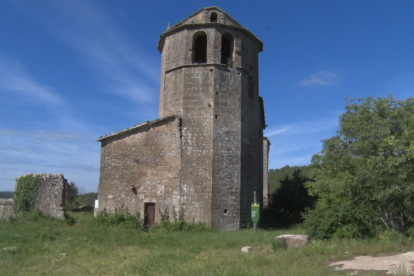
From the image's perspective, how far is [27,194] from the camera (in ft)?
61.0

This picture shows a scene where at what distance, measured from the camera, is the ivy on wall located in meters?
18.5

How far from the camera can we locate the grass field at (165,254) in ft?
27.6

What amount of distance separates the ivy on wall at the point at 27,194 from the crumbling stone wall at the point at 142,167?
4028mm

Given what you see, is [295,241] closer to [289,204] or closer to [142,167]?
[142,167]

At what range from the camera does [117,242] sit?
12516 millimetres

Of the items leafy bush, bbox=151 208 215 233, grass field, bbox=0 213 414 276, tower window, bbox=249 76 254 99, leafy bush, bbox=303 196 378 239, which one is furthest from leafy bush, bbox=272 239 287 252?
tower window, bbox=249 76 254 99

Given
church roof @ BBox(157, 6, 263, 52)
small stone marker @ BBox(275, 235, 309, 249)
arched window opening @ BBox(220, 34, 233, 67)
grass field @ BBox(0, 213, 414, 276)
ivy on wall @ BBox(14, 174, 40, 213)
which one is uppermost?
church roof @ BBox(157, 6, 263, 52)

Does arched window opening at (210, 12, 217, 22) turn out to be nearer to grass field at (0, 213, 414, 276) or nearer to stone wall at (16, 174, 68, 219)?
grass field at (0, 213, 414, 276)

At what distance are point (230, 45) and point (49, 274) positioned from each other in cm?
1382

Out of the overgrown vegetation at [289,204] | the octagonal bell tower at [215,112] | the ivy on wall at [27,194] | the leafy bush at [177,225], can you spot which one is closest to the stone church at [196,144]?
→ the octagonal bell tower at [215,112]

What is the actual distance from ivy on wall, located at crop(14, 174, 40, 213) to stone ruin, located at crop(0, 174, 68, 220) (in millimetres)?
200

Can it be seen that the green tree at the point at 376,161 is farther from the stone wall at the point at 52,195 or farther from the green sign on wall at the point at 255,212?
the stone wall at the point at 52,195

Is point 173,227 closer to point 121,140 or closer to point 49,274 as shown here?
point 121,140

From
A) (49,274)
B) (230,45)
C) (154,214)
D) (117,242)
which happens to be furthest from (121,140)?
(49,274)
